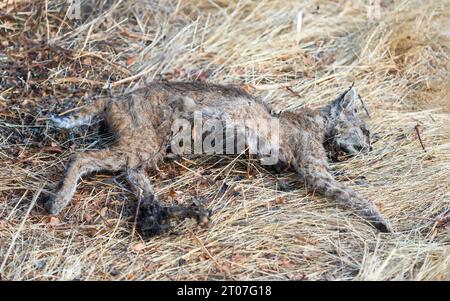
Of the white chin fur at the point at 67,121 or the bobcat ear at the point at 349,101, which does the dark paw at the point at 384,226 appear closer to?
the bobcat ear at the point at 349,101

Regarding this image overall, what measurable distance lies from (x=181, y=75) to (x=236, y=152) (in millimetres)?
1466

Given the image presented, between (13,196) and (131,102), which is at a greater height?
(131,102)

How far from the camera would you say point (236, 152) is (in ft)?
18.3

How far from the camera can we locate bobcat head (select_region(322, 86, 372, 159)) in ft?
19.4

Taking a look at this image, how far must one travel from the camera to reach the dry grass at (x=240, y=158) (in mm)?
4590

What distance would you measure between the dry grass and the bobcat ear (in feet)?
1.46

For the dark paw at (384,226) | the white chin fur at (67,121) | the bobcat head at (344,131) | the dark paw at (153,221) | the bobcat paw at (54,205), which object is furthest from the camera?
the bobcat head at (344,131)

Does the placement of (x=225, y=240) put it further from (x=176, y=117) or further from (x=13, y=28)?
(x=13, y=28)

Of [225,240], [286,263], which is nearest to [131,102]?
[225,240]

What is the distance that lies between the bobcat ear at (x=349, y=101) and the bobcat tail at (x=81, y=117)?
6.31 ft

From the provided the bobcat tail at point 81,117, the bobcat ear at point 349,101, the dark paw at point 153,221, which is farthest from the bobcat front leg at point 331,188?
the bobcat tail at point 81,117

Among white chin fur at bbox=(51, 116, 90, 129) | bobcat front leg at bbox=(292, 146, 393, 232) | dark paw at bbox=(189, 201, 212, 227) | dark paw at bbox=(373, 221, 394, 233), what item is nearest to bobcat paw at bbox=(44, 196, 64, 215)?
white chin fur at bbox=(51, 116, 90, 129)

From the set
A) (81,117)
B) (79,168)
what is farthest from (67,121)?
(79,168)

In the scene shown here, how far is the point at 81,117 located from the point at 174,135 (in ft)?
2.40
